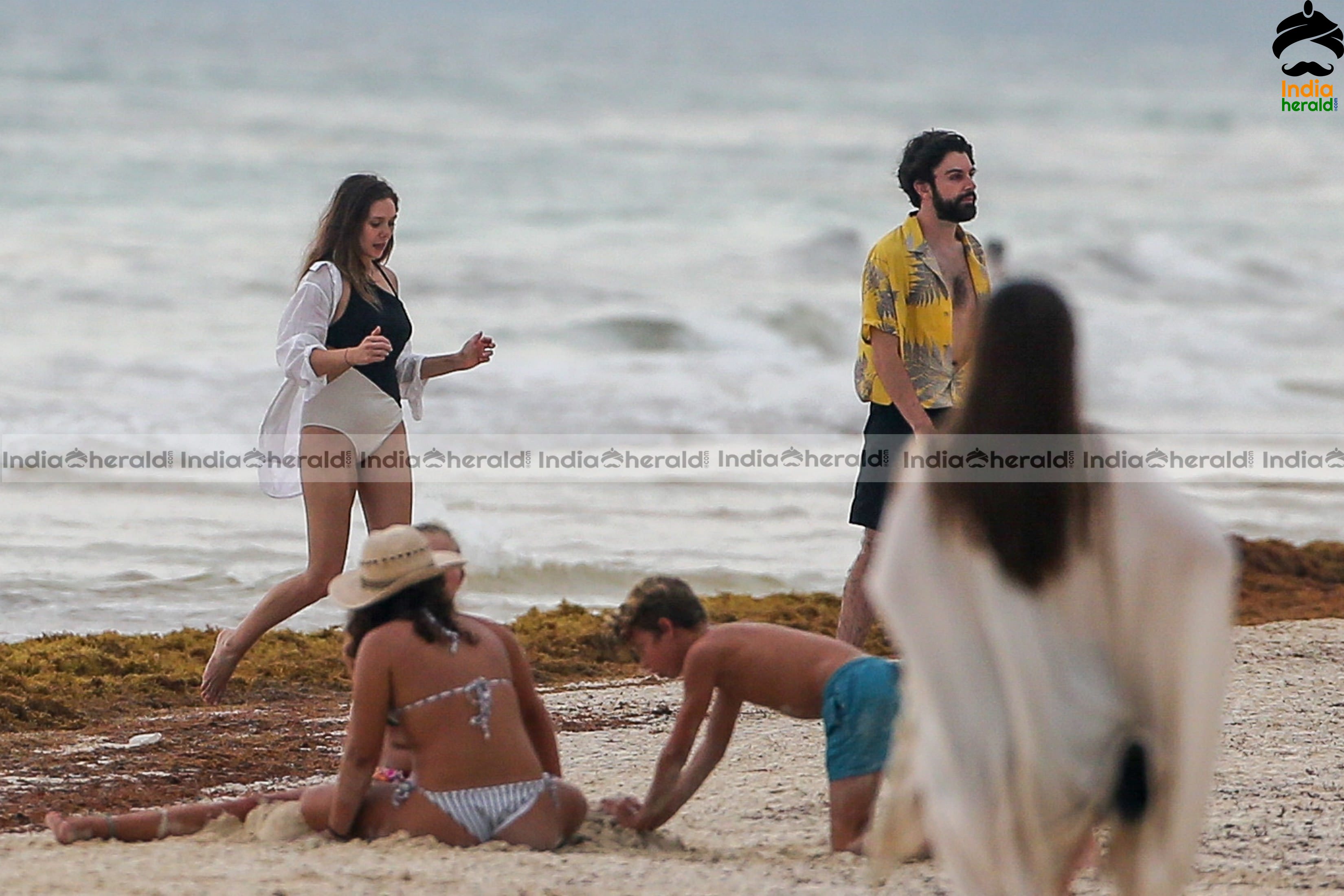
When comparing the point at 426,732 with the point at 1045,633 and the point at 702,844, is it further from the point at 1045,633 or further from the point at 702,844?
the point at 1045,633

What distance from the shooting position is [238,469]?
11.0 meters

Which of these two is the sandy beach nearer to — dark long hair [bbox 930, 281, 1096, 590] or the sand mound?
the sand mound

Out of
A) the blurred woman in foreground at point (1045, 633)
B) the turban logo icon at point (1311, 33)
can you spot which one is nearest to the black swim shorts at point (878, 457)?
the blurred woman in foreground at point (1045, 633)

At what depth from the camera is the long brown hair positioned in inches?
222

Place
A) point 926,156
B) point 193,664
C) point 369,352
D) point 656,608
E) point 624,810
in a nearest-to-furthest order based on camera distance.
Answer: point 656,608 < point 624,810 < point 369,352 < point 926,156 < point 193,664

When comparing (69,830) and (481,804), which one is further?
(69,830)

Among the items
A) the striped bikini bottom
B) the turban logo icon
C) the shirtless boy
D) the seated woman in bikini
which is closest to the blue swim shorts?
the shirtless boy

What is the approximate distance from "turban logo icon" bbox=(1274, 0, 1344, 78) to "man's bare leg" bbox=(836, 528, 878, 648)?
9.22 metres

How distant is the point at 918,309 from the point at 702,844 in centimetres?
195

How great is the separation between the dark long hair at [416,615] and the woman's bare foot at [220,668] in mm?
1789

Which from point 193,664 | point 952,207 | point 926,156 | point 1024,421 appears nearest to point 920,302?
point 952,207

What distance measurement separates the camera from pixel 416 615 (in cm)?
413

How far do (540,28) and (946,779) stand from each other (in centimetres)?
7931

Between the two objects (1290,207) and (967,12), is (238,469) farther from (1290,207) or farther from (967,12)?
(967,12)
